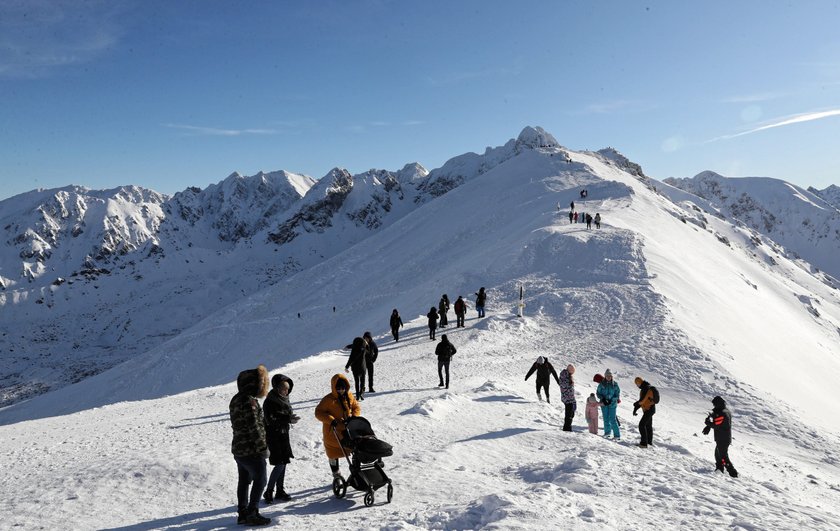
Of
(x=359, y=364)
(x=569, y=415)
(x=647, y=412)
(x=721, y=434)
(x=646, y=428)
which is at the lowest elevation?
(x=646, y=428)

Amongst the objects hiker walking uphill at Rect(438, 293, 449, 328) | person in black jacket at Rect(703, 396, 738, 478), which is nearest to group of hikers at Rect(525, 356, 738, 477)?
person in black jacket at Rect(703, 396, 738, 478)

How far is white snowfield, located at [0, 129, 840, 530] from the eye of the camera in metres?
7.48

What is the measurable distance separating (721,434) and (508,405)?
5.70 meters

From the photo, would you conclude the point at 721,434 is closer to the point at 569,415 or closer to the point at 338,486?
the point at 569,415

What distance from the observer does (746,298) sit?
126 ft

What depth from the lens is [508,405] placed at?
14.9 metres

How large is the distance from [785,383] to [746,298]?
1792 cm

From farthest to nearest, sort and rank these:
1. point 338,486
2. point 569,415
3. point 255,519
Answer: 1. point 569,415
2. point 338,486
3. point 255,519

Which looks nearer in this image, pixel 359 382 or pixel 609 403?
Answer: pixel 609 403

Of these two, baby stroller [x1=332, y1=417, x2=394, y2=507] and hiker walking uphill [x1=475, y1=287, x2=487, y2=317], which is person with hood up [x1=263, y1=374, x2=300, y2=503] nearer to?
baby stroller [x1=332, y1=417, x2=394, y2=507]

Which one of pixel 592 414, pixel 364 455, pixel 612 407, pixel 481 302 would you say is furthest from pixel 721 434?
pixel 481 302

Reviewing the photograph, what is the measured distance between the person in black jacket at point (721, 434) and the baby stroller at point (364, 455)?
7.70m

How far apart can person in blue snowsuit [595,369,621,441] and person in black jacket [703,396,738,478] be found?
2171 millimetres

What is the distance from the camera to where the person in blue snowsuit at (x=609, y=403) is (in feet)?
41.7
